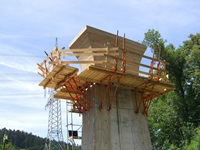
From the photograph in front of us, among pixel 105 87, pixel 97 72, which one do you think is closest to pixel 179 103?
pixel 105 87

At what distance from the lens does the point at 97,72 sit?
1111cm

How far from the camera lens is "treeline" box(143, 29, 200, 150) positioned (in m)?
29.4

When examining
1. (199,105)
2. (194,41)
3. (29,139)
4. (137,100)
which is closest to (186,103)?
(199,105)

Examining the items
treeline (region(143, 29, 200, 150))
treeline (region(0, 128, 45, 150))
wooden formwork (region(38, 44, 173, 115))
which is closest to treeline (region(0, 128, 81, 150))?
treeline (region(0, 128, 45, 150))

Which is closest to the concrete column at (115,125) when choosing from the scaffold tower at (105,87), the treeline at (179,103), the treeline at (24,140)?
the scaffold tower at (105,87)

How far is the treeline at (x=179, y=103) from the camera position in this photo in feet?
96.3

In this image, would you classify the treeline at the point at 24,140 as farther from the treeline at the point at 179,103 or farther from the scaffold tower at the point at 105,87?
the scaffold tower at the point at 105,87

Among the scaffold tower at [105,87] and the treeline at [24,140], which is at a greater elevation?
the scaffold tower at [105,87]

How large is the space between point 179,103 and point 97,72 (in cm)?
2236

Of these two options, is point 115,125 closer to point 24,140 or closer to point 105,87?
point 105,87

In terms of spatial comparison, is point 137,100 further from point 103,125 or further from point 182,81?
point 182,81

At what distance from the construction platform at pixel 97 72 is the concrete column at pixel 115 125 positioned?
0.29 meters

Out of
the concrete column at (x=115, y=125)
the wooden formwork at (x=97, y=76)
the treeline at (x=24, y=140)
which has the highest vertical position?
the wooden formwork at (x=97, y=76)

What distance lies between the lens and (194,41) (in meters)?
32.8
